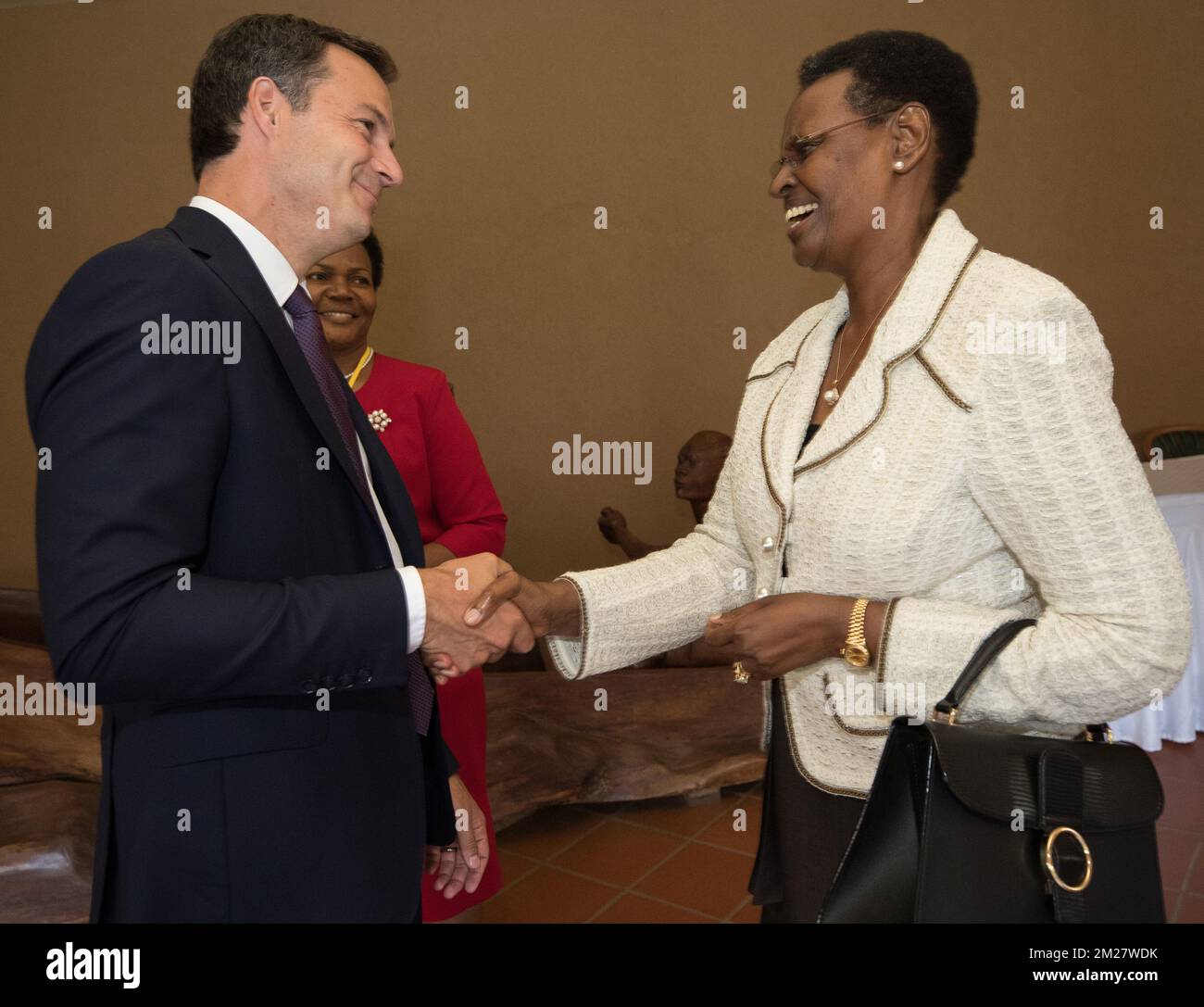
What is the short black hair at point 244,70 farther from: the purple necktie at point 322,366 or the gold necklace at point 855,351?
the gold necklace at point 855,351

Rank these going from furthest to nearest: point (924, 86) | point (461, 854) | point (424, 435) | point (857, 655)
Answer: point (424, 435), point (461, 854), point (924, 86), point (857, 655)

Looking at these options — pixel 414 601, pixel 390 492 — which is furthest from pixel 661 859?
pixel 414 601

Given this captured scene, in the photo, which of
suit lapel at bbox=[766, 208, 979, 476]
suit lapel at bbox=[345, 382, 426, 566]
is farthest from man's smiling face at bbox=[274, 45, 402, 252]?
suit lapel at bbox=[766, 208, 979, 476]

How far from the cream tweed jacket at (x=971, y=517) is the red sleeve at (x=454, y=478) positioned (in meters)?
1.15

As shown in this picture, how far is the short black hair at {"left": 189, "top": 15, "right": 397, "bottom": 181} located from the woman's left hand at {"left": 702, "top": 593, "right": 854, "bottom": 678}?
993mm

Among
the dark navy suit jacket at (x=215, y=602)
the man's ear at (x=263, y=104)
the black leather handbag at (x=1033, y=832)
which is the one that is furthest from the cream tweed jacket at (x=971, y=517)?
the man's ear at (x=263, y=104)

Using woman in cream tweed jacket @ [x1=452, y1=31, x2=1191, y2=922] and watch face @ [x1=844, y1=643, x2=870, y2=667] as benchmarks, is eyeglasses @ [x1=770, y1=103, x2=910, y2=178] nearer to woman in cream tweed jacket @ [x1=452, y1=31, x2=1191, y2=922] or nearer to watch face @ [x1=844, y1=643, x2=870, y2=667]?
woman in cream tweed jacket @ [x1=452, y1=31, x2=1191, y2=922]

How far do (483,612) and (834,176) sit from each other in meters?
0.87

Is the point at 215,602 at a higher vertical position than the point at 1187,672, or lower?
higher

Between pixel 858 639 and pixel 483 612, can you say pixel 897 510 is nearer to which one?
pixel 858 639

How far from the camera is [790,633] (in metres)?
1.29

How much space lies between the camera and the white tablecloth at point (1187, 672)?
3982mm

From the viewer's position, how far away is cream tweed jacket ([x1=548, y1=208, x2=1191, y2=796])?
1.12 m
